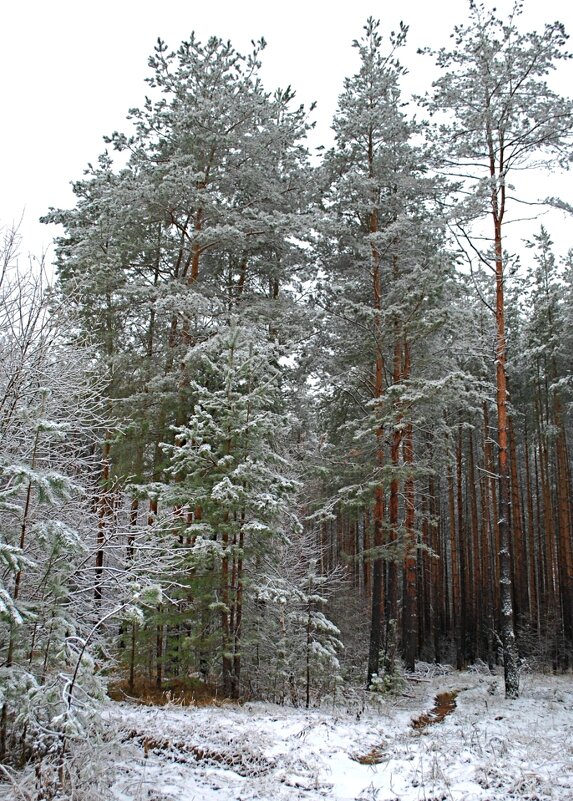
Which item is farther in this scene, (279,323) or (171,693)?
(279,323)

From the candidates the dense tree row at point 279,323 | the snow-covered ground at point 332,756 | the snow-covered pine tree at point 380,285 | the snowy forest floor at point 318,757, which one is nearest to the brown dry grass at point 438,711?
the snowy forest floor at point 318,757

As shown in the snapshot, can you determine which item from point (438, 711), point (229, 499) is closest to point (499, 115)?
point (229, 499)

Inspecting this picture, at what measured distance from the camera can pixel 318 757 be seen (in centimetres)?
692

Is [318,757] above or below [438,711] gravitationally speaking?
above

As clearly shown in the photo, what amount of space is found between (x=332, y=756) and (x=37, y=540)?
4422mm

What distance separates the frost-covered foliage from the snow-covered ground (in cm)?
115

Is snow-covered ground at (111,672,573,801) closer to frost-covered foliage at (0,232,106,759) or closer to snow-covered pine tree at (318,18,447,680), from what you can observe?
frost-covered foliage at (0,232,106,759)

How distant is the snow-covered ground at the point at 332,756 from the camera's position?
5816 mm

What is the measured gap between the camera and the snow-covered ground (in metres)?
5.82

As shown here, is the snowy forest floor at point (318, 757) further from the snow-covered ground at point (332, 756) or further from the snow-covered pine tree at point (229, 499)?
the snow-covered pine tree at point (229, 499)

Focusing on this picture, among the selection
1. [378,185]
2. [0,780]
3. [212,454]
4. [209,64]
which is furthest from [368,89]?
[0,780]

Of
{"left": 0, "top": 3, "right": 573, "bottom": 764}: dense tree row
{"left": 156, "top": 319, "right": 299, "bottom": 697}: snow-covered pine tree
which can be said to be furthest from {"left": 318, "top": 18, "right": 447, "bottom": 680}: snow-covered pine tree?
{"left": 156, "top": 319, "right": 299, "bottom": 697}: snow-covered pine tree

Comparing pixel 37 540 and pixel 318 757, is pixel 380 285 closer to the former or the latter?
pixel 318 757

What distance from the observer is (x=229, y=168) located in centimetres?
1570
